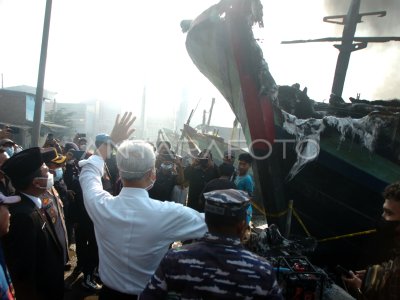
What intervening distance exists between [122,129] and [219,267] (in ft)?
4.60

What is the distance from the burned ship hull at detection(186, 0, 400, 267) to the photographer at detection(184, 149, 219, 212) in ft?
2.67

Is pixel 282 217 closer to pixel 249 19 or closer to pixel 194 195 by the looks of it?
pixel 194 195

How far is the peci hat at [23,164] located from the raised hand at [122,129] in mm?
709

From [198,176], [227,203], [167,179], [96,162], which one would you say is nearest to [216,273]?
[227,203]

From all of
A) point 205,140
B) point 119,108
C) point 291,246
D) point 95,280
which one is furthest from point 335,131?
point 119,108

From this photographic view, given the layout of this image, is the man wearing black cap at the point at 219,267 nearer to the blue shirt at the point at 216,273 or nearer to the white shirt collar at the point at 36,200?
the blue shirt at the point at 216,273

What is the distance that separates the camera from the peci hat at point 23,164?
2533mm

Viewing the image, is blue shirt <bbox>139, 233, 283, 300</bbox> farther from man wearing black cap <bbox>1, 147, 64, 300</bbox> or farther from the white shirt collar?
the white shirt collar

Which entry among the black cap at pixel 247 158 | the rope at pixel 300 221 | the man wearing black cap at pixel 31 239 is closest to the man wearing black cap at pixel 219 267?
the man wearing black cap at pixel 31 239

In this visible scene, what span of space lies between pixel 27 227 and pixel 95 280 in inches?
107

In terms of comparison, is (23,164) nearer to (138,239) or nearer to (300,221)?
(138,239)

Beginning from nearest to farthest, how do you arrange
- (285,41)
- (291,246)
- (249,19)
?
(291,246)
(249,19)
(285,41)

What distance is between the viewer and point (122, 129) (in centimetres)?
242

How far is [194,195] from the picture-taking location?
5.73 m
